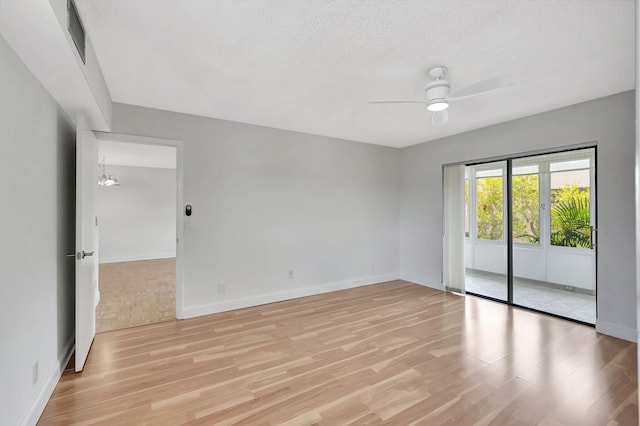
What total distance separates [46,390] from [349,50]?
321 cm

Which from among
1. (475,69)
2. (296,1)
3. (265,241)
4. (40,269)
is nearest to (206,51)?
(296,1)

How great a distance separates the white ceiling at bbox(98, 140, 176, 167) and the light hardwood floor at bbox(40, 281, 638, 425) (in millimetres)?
3659

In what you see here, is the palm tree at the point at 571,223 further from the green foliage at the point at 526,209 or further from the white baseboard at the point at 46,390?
the white baseboard at the point at 46,390

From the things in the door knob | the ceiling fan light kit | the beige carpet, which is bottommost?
the beige carpet

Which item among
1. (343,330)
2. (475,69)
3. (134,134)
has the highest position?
(475,69)

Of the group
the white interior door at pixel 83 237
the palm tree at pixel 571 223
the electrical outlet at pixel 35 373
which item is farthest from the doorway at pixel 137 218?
the palm tree at pixel 571 223

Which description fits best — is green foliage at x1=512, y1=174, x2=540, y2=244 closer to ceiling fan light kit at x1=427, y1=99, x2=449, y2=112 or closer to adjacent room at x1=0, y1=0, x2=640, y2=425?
adjacent room at x1=0, y1=0, x2=640, y2=425

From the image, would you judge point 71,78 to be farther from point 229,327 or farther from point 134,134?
point 229,327

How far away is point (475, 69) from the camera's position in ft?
8.07

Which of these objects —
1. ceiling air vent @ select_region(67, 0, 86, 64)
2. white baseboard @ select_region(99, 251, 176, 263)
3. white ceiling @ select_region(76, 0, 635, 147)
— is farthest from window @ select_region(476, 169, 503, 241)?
white baseboard @ select_region(99, 251, 176, 263)

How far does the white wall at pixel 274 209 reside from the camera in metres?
3.66

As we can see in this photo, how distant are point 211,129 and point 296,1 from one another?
7.98 feet

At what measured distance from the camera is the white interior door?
239 centimetres

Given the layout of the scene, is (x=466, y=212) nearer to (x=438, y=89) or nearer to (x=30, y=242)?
(x=438, y=89)
